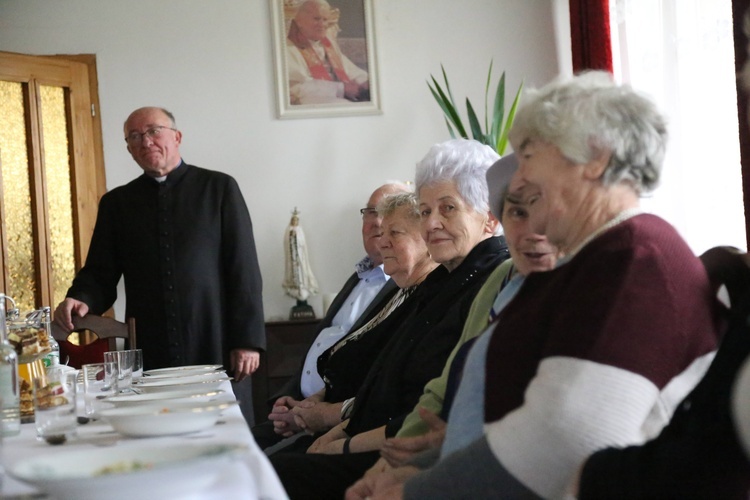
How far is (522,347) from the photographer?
1.42m

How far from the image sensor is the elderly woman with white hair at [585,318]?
48.9 inches

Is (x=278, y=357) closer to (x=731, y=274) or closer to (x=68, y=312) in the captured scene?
(x=68, y=312)

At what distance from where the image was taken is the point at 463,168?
2420 millimetres

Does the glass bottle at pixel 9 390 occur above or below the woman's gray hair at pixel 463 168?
below

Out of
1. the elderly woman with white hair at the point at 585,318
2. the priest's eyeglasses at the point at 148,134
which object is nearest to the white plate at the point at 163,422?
the elderly woman with white hair at the point at 585,318

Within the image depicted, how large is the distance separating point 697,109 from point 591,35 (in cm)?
113

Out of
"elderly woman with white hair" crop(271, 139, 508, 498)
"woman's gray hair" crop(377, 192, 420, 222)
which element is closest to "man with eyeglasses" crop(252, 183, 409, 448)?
"woman's gray hair" crop(377, 192, 420, 222)

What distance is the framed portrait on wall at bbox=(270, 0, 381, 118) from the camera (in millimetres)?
5273

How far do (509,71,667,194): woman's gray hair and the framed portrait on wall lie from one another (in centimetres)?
384

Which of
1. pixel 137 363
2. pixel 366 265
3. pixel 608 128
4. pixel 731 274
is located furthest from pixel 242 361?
pixel 731 274

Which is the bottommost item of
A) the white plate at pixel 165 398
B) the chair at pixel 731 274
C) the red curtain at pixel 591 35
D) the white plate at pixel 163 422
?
the white plate at pixel 165 398

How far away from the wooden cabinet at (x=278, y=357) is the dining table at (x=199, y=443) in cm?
288

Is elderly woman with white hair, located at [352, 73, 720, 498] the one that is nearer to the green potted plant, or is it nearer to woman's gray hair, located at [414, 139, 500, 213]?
woman's gray hair, located at [414, 139, 500, 213]

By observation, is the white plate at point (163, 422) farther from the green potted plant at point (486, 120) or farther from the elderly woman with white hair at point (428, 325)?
the green potted plant at point (486, 120)
